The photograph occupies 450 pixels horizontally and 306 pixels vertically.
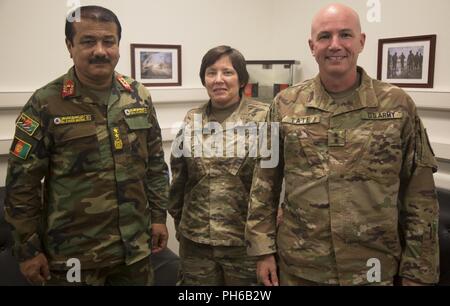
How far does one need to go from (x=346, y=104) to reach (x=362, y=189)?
0.88 ft

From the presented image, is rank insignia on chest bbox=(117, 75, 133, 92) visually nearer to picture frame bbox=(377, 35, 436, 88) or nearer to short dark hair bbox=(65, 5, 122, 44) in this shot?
short dark hair bbox=(65, 5, 122, 44)

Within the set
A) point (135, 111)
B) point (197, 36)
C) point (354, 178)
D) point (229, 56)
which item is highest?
point (197, 36)

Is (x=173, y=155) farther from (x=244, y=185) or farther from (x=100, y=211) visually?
(x=100, y=211)

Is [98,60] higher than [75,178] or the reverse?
higher

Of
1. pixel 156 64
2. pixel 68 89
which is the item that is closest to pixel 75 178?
pixel 68 89

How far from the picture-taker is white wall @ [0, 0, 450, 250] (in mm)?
2119

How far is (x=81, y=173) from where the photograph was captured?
1416 mm

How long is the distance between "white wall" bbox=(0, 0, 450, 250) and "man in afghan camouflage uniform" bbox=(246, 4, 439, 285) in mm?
967

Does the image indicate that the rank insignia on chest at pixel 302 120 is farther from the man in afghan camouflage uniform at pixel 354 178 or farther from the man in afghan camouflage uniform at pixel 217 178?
the man in afghan camouflage uniform at pixel 217 178

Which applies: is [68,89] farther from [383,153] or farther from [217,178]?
[383,153]

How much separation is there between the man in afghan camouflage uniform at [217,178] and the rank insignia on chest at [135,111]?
0.30 meters

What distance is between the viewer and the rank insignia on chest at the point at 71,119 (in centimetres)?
140

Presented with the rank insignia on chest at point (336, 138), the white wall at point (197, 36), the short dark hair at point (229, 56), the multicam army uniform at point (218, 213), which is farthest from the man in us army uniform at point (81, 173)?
the white wall at point (197, 36)

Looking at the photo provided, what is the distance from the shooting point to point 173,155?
184cm
